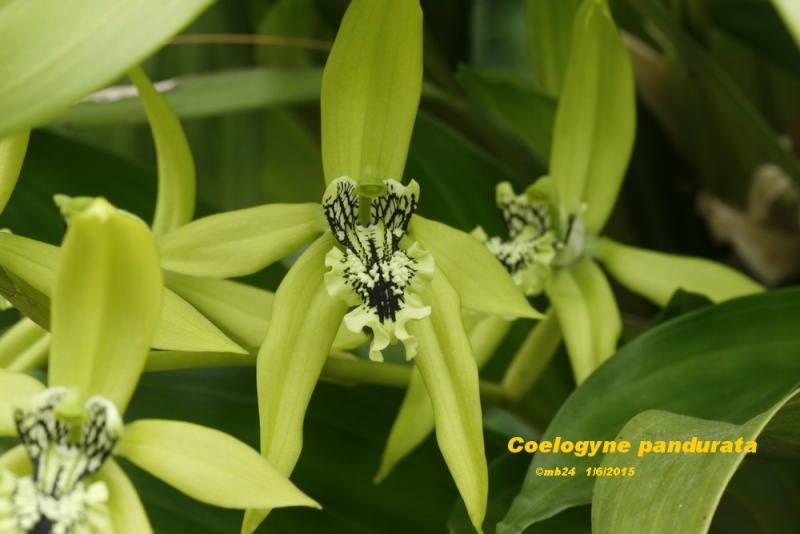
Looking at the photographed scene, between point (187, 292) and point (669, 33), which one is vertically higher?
point (669, 33)

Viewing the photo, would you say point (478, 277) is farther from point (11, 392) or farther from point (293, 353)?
point (11, 392)

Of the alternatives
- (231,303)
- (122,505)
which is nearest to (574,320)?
(231,303)

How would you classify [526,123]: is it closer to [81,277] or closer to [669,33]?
[669,33]

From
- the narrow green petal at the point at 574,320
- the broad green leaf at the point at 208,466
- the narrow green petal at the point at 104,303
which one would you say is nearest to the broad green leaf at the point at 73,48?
the narrow green petal at the point at 104,303

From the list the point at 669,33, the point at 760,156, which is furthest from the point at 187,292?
the point at 760,156

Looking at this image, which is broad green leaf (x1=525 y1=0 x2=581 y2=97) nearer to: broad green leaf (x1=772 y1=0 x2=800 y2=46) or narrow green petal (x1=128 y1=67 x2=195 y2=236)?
narrow green petal (x1=128 y1=67 x2=195 y2=236)
